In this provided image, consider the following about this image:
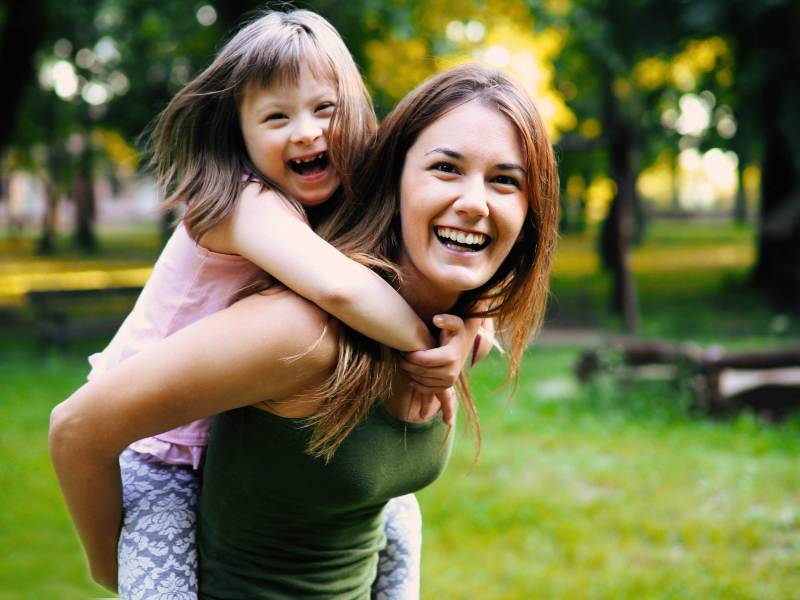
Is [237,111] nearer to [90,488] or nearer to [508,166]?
A: [508,166]

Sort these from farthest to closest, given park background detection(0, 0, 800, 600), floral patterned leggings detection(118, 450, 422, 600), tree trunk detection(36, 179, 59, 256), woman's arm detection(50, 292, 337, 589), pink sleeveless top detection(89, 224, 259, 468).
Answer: tree trunk detection(36, 179, 59, 256) → park background detection(0, 0, 800, 600) → pink sleeveless top detection(89, 224, 259, 468) → floral patterned leggings detection(118, 450, 422, 600) → woman's arm detection(50, 292, 337, 589)

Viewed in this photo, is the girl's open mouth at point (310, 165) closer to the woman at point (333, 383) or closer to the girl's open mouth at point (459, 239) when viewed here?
the woman at point (333, 383)

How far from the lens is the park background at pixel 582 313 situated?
536 centimetres

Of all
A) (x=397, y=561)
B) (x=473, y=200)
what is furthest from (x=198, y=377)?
(x=397, y=561)

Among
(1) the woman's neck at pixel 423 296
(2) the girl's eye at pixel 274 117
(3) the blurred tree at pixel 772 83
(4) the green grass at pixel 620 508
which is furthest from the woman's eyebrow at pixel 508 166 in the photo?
(3) the blurred tree at pixel 772 83

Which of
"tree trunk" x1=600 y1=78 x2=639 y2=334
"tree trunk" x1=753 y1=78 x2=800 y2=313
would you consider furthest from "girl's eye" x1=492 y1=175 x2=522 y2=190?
"tree trunk" x1=753 y1=78 x2=800 y2=313

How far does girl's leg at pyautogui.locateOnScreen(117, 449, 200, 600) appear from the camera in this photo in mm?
1834

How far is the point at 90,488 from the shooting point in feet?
5.94

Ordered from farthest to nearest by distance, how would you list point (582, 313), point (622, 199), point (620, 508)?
point (582, 313), point (622, 199), point (620, 508)

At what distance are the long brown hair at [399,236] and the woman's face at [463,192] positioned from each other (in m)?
0.03

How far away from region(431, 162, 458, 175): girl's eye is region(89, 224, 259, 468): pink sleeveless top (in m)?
0.46

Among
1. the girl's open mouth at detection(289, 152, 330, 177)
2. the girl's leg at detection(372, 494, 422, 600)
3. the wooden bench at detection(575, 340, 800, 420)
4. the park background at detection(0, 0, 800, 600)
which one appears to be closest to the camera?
the girl's open mouth at detection(289, 152, 330, 177)

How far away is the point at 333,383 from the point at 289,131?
2.10 ft

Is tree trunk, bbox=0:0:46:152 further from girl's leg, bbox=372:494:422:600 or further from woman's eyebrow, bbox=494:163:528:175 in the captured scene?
woman's eyebrow, bbox=494:163:528:175
